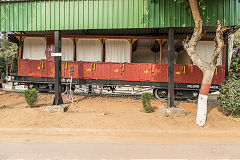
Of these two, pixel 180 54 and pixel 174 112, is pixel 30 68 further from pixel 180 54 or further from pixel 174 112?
pixel 180 54

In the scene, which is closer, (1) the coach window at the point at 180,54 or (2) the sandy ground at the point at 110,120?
(2) the sandy ground at the point at 110,120

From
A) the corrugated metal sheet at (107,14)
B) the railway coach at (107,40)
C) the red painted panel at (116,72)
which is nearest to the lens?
the corrugated metal sheet at (107,14)

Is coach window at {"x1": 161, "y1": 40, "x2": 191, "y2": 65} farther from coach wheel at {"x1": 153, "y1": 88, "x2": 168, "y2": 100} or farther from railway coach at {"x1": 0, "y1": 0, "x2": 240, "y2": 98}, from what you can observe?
coach wheel at {"x1": 153, "y1": 88, "x2": 168, "y2": 100}

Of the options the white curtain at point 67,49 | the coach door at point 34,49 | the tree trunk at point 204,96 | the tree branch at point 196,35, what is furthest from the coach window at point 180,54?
the coach door at point 34,49

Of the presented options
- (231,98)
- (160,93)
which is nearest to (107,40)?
(160,93)

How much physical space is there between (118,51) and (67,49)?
3.10 metres

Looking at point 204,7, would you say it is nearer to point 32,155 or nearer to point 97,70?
point 97,70

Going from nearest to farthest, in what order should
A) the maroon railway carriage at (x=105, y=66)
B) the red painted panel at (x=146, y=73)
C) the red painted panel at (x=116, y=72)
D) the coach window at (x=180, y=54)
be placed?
the maroon railway carriage at (x=105, y=66) < the red painted panel at (x=146, y=73) < the red painted panel at (x=116, y=72) < the coach window at (x=180, y=54)

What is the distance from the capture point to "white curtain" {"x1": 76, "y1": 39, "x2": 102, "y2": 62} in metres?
9.17

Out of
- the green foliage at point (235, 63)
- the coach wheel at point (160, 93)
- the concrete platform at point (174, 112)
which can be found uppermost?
the green foliage at point (235, 63)

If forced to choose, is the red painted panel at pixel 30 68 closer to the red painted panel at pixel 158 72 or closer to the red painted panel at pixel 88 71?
the red painted panel at pixel 88 71

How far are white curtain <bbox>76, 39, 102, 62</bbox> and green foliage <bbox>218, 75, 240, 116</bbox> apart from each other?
20.9 feet

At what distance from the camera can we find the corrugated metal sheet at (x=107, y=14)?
6.07 metres

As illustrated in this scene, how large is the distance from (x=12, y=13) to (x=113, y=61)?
5230 mm
